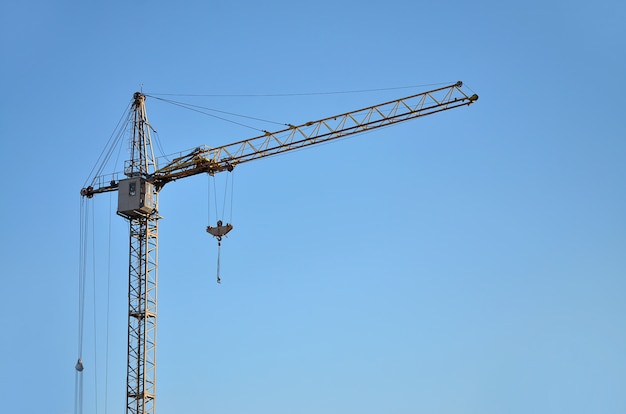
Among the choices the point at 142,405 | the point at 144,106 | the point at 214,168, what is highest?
the point at 144,106

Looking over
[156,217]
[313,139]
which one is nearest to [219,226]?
[156,217]

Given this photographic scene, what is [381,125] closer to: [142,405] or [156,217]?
[156,217]

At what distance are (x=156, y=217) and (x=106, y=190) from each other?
7.31 metres

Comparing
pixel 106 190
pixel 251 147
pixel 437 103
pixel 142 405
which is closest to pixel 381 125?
pixel 437 103

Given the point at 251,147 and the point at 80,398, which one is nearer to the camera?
the point at 80,398

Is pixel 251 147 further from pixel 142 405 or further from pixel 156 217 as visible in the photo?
pixel 142 405

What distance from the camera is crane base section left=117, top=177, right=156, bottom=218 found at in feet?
306

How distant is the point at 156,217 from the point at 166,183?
3.78 m

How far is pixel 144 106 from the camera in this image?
98.8 m

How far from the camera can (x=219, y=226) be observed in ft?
306

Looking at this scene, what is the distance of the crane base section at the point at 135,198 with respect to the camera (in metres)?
93.2

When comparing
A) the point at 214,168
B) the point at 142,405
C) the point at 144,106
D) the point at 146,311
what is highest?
the point at 144,106

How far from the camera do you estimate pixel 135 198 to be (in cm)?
9356

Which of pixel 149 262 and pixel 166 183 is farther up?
pixel 166 183
